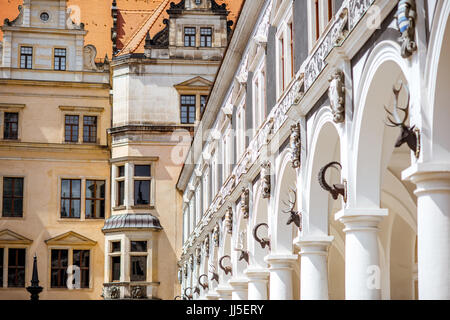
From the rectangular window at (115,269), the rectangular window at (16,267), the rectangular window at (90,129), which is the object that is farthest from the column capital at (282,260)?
the rectangular window at (90,129)

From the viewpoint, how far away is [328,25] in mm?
13219

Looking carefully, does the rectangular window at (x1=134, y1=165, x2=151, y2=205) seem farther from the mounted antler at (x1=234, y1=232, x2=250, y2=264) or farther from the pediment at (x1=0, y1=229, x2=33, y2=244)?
the mounted antler at (x1=234, y1=232, x2=250, y2=264)

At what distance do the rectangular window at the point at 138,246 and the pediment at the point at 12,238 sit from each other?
6.35 m

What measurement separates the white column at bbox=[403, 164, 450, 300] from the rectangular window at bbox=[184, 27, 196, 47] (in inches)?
1330

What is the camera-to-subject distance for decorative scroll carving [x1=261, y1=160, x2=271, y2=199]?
18.1 m

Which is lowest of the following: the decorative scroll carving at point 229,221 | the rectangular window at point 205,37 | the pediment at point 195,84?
the decorative scroll carving at point 229,221

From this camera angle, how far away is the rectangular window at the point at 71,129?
1810 inches

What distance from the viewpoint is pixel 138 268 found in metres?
40.6

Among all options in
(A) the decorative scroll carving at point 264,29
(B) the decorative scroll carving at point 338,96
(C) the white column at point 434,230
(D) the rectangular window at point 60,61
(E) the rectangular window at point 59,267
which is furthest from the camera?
(D) the rectangular window at point 60,61

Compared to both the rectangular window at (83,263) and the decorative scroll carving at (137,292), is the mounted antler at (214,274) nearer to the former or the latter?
the decorative scroll carving at (137,292)

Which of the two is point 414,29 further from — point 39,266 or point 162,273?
point 39,266

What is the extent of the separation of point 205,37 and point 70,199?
419 inches

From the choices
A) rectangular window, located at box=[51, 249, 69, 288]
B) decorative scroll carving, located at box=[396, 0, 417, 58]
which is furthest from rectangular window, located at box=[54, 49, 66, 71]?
decorative scroll carving, located at box=[396, 0, 417, 58]
